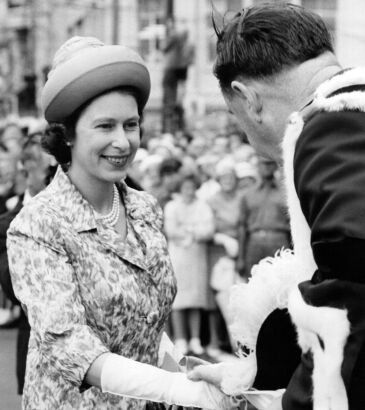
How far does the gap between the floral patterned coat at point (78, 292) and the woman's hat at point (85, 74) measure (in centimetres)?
27

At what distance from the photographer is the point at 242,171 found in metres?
9.69

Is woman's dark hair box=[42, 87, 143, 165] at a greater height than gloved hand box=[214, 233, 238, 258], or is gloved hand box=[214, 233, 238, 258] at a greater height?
woman's dark hair box=[42, 87, 143, 165]

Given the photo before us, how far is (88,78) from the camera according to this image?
3.10 meters

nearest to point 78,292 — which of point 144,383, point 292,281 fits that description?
point 144,383

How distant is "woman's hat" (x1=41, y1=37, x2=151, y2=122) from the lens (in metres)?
3.12

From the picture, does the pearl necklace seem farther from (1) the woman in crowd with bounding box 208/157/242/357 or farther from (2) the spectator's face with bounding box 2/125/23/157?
(2) the spectator's face with bounding box 2/125/23/157

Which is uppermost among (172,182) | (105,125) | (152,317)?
(105,125)

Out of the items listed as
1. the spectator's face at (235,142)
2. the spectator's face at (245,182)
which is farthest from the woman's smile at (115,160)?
the spectator's face at (235,142)

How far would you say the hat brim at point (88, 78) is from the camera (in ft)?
10.2

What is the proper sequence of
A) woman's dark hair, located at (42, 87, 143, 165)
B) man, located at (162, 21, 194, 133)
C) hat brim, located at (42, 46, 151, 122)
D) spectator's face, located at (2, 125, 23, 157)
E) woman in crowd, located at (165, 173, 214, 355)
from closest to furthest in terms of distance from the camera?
hat brim, located at (42, 46, 151, 122), woman's dark hair, located at (42, 87, 143, 165), woman in crowd, located at (165, 173, 214, 355), spectator's face, located at (2, 125, 23, 157), man, located at (162, 21, 194, 133)

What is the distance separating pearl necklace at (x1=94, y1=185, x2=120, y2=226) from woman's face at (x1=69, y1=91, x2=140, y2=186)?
130 millimetres

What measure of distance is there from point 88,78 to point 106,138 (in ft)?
0.71

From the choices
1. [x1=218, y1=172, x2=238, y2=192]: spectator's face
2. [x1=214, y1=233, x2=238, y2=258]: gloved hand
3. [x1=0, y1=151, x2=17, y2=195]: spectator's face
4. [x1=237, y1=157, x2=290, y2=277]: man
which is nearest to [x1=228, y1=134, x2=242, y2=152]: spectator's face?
[x1=0, y1=151, x2=17, y2=195]: spectator's face

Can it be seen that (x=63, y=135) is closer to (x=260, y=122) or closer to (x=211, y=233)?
(x=260, y=122)
